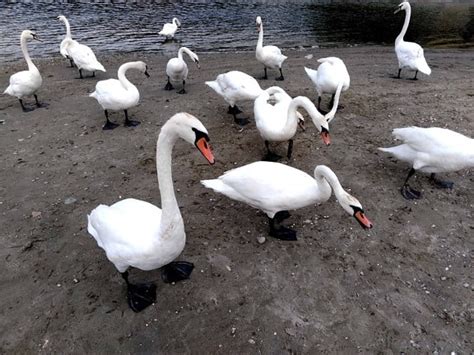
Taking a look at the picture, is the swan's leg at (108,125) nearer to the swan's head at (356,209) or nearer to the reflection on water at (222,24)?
the swan's head at (356,209)

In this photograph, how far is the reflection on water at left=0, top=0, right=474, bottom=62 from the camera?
17.1 m

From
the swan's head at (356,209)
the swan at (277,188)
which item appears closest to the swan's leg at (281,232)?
the swan at (277,188)

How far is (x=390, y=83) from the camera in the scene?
35.4 feet

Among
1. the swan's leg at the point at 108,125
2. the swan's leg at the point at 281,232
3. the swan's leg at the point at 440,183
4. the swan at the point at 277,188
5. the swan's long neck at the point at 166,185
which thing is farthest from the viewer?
the swan's leg at the point at 108,125

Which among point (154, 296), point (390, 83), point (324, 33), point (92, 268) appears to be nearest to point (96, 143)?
point (92, 268)

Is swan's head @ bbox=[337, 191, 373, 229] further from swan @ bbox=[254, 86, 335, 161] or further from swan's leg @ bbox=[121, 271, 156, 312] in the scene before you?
swan's leg @ bbox=[121, 271, 156, 312]

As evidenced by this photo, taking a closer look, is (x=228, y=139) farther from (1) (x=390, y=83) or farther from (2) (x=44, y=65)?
(2) (x=44, y=65)

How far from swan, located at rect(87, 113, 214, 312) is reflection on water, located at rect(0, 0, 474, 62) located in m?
13.5

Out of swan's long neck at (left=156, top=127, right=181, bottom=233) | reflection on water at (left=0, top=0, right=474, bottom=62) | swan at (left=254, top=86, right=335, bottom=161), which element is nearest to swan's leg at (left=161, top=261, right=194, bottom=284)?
swan's long neck at (left=156, top=127, right=181, bottom=233)

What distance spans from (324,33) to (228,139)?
545 inches

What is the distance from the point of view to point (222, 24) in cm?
2064

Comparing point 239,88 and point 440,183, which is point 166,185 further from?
point 239,88

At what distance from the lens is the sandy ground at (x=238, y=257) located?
3.73 meters

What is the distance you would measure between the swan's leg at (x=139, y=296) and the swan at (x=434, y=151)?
152 inches
